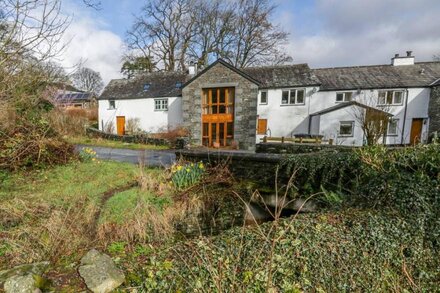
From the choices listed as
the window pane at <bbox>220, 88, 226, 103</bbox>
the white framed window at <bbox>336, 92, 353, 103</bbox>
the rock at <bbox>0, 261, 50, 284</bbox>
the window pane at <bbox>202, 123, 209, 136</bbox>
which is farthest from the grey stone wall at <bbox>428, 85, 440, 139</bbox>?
the rock at <bbox>0, 261, 50, 284</bbox>

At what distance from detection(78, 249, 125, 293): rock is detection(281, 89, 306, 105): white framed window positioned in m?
19.7

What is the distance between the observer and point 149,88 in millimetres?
23406

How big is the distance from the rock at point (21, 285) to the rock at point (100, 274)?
403mm

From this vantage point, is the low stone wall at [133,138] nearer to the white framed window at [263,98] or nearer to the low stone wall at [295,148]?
the low stone wall at [295,148]

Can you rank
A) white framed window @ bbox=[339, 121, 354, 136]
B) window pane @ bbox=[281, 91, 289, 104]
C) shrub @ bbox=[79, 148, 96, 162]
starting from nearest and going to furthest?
shrub @ bbox=[79, 148, 96, 162], white framed window @ bbox=[339, 121, 354, 136], window pane @ bbox=[281, 91, 289, 104]

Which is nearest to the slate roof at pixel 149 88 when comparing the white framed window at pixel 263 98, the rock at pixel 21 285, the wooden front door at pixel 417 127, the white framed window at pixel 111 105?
the white framed window at pixel 111 105

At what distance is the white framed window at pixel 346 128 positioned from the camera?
18062 millimetres

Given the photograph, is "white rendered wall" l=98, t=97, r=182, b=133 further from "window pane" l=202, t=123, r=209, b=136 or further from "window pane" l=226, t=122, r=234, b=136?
"window pane" l=226, t=122, r=234, b=136

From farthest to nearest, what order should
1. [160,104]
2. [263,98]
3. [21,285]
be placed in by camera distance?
[160,104]
[263,98]
[21,285]

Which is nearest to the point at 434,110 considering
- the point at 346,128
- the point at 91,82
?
the point at 346,128

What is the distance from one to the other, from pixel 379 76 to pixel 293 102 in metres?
7.78

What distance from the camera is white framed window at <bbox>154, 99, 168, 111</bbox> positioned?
856 inches

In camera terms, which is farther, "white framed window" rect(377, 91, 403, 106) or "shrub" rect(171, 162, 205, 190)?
"white framed window" rect(377, 91, 403, 106)

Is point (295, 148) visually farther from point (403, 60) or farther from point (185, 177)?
point (403, 60)
